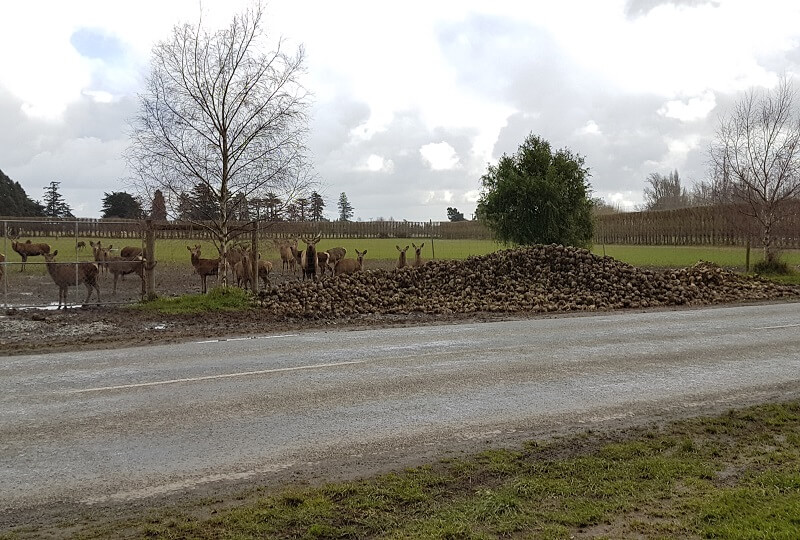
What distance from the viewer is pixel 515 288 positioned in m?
21.4

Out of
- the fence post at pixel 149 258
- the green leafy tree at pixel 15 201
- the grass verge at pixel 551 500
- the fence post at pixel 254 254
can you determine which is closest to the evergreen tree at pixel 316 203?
the fence post at pixel 254 254

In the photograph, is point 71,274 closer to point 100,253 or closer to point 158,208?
point 158,208

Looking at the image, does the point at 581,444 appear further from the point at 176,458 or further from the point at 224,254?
the point at 224,254

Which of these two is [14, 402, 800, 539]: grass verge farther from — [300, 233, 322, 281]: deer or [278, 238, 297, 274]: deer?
[278, 238, 297, 274]: deer

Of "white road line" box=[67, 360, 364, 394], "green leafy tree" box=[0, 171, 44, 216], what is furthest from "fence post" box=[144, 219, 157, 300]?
"green leafy tree" box=[0, 171, 44, 216]

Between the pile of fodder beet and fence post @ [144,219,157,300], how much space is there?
10.4ft

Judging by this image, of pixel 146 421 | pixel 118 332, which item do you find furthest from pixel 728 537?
pixel 118 332

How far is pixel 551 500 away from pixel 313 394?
159 inches

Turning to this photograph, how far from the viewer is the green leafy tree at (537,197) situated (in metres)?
29.9

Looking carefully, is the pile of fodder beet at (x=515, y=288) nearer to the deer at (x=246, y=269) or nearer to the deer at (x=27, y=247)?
the deer at (x=246, y=269)

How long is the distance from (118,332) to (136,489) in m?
9.99

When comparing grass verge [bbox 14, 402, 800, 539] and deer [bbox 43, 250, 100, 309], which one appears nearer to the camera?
grass verge [bbox 14, 402, 800, 539]

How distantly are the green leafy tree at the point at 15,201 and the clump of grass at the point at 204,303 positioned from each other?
1735 inches

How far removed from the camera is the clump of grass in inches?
707
